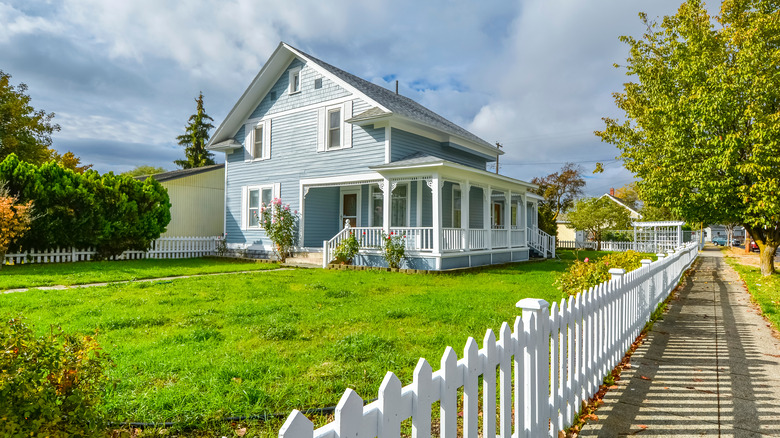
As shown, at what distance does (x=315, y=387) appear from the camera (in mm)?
3451

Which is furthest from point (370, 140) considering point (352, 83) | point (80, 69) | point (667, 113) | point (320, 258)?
point (80, 69)

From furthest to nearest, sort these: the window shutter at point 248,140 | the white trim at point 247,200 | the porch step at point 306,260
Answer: the window shutter at point 248,140 < the white trim at point 247,200 < the porch step at point 306,260

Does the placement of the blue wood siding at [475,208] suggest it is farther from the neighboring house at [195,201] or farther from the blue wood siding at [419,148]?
the neighboring house at [195,201]

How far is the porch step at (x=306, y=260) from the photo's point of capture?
15180mm

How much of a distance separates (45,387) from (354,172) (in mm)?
13642

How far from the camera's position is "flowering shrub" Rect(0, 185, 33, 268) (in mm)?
11398

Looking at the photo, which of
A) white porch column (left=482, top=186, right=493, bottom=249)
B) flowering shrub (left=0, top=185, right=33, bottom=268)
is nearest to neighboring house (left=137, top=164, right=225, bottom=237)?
flowering shrub (left=0, top=185, right=33, bottom=268)

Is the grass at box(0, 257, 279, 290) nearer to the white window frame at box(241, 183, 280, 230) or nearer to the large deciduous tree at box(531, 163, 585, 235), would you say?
the white window frame at box(241, 183, 280, 230)

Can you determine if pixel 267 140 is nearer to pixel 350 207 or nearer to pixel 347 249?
pixel 350 207

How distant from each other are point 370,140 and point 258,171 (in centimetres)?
628

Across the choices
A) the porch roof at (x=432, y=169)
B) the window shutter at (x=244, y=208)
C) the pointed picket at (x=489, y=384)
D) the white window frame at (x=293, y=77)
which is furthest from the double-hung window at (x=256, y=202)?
the pointed picket at (x=489, y=384)

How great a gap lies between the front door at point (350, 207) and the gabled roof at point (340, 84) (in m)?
3.80

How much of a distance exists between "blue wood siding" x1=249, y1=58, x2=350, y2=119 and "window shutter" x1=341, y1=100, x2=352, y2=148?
1.72 ft

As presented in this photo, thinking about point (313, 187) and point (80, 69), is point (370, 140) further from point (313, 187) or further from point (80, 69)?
point (80, 69)
